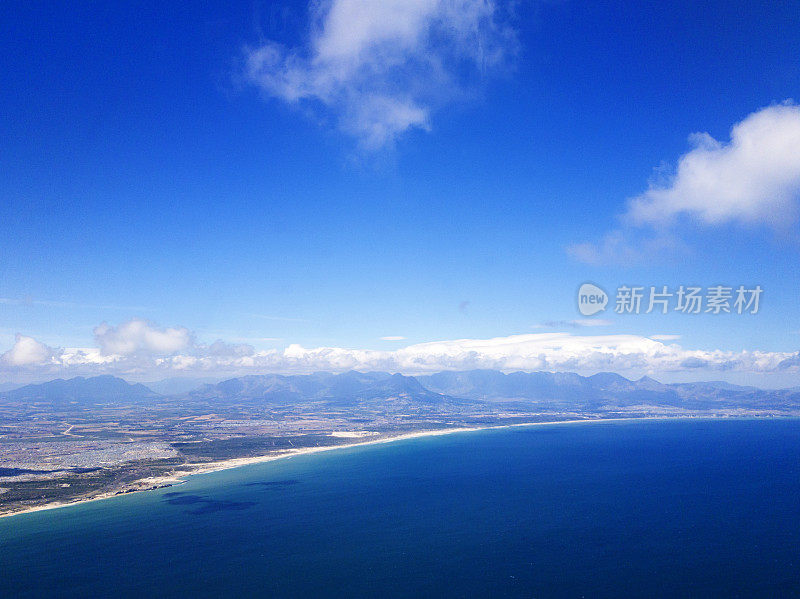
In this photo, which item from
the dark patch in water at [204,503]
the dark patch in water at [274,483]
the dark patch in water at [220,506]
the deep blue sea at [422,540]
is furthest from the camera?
the dark patch in water at [274,483]

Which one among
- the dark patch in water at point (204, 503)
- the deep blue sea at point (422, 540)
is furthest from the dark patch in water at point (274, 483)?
the dark patch in water at point (204, 503)

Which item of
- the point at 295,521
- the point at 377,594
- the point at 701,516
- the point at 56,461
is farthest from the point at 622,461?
the point at 56,461

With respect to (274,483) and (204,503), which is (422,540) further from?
(274,483)

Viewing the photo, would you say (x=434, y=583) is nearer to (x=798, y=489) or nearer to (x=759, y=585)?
(x=759, y=585)

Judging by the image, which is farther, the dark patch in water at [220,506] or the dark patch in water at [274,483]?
the dark patch in water at [274,483]

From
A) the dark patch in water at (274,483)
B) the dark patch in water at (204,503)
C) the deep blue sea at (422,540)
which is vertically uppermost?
the deep blue sea at (422,540)

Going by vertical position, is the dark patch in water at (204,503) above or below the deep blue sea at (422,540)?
below

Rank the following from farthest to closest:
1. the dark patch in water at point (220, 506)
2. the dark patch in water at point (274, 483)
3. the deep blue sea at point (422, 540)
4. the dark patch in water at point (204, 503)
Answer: the dark patch in water at point (274, 483)
the dark patch in water at point (204, 503)
the dark patch in water at point (220, 506)
the deep blue sea at point (422, 540)

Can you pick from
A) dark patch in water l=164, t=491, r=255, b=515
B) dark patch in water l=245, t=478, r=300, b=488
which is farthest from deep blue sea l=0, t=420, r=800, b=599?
dark patch in water l=245, t=478, r=300, b=488

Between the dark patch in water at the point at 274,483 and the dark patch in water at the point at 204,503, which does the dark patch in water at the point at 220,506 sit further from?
the dark patch in water at the point at 274,483
